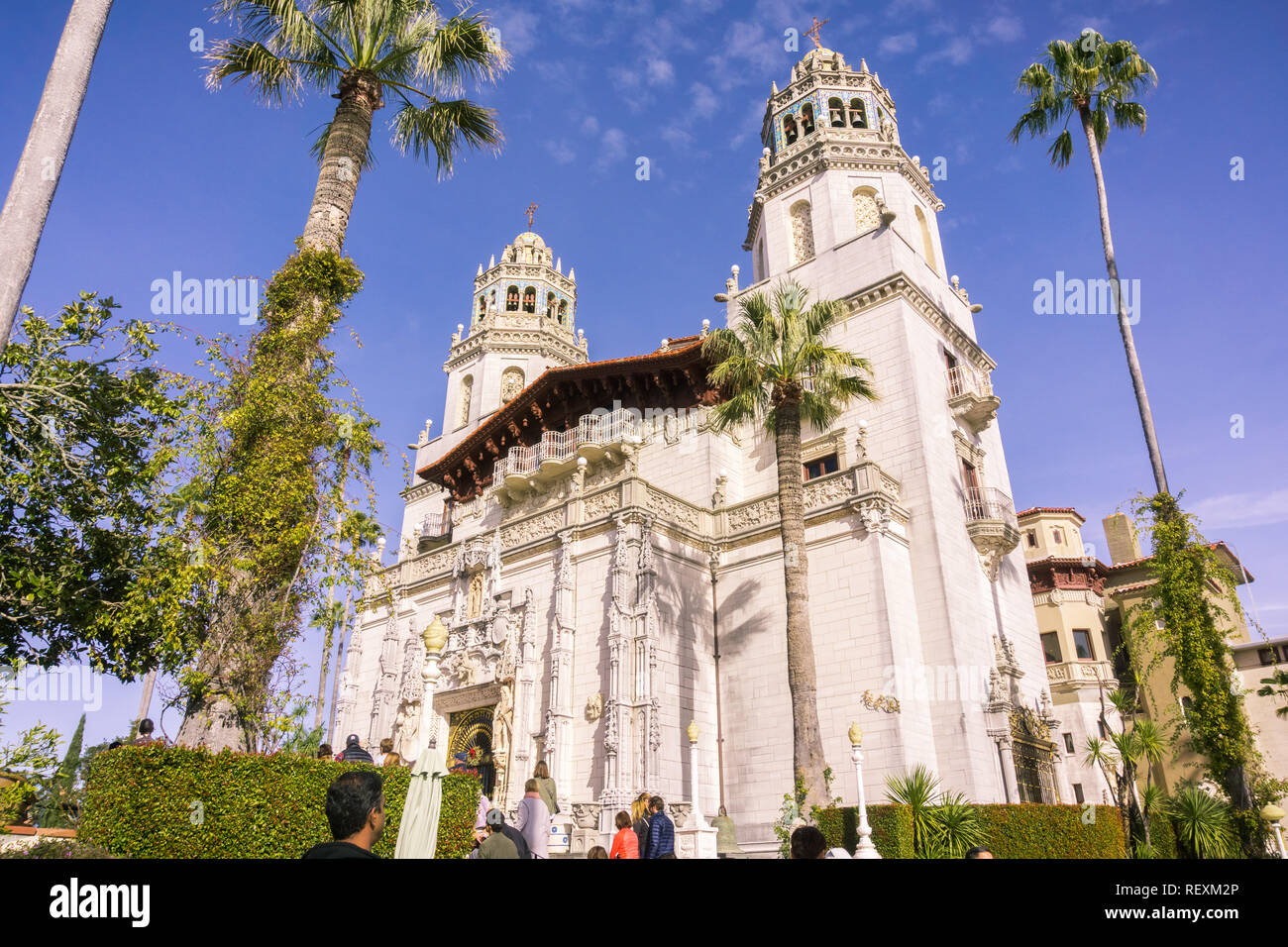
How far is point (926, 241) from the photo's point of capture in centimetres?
2972

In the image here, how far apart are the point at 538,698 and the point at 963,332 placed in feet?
62.3

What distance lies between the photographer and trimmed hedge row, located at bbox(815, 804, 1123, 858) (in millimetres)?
15539

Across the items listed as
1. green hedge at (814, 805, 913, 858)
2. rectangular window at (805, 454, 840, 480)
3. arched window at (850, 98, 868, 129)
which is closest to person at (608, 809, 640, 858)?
green hedge at (814, 805, 913, 858)

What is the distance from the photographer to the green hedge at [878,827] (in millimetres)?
15391

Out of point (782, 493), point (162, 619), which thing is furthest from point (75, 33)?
point (782, 493)

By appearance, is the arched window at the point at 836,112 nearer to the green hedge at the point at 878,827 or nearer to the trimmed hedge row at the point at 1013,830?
the trimmed hedge row at the point at 1013,830

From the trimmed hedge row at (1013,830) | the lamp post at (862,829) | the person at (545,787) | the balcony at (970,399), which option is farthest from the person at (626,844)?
the balcony at (970,399)

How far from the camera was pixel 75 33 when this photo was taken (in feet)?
29.7

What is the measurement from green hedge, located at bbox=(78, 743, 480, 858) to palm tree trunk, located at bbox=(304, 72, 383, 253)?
8.21 m

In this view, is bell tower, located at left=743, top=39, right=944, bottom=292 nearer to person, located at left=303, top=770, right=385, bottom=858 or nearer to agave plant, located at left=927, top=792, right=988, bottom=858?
agave plant, located at left=927, top=792, right=988, bottom=858

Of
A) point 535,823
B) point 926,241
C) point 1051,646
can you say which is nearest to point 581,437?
point 926,241

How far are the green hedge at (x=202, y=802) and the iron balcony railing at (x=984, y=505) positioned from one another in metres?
19.4

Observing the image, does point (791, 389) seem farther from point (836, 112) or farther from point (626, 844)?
point (836, 112)
